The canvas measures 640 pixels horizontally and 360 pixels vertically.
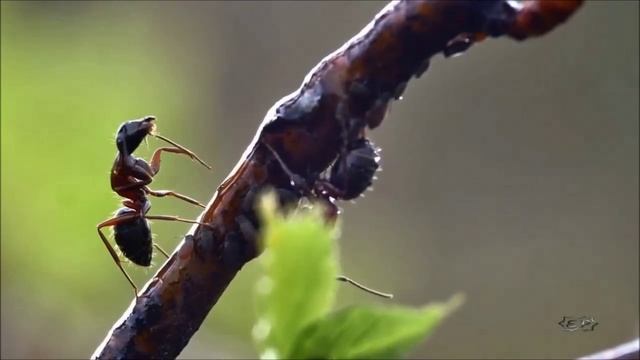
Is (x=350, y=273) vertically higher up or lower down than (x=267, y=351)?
higher up

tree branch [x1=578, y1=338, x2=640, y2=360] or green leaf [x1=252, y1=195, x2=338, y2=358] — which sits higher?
tree branch [x1=578, y1=338, x2=640, y2=360]

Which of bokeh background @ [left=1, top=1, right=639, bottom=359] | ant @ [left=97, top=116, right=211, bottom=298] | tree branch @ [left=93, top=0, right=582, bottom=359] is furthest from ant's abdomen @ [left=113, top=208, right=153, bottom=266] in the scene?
bokeh background @ [left=1, top=1, right=639, bottom=359]

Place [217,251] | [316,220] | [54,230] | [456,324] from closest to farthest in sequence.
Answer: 1. [316,220]
2. [217,251]
3. [54,230]
4. [456,324]

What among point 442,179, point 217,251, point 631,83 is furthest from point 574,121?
point 217,251

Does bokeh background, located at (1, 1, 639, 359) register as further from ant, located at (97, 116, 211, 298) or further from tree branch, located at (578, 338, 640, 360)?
tree branch, located at (578, 338, 640, 360)

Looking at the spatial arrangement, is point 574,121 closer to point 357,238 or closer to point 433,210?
point 433,210

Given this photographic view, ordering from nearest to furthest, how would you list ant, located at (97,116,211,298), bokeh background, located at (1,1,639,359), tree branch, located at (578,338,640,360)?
tree branch, located at (578,338,640,360) → ant, located at (97,116,211,298) → bokeh background, located at (1,1,639,359)

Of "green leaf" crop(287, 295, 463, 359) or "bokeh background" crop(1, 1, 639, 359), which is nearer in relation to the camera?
"green leaf" crop(287, 295, 463, 359)

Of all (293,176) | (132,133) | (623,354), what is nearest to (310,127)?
(293,176)
